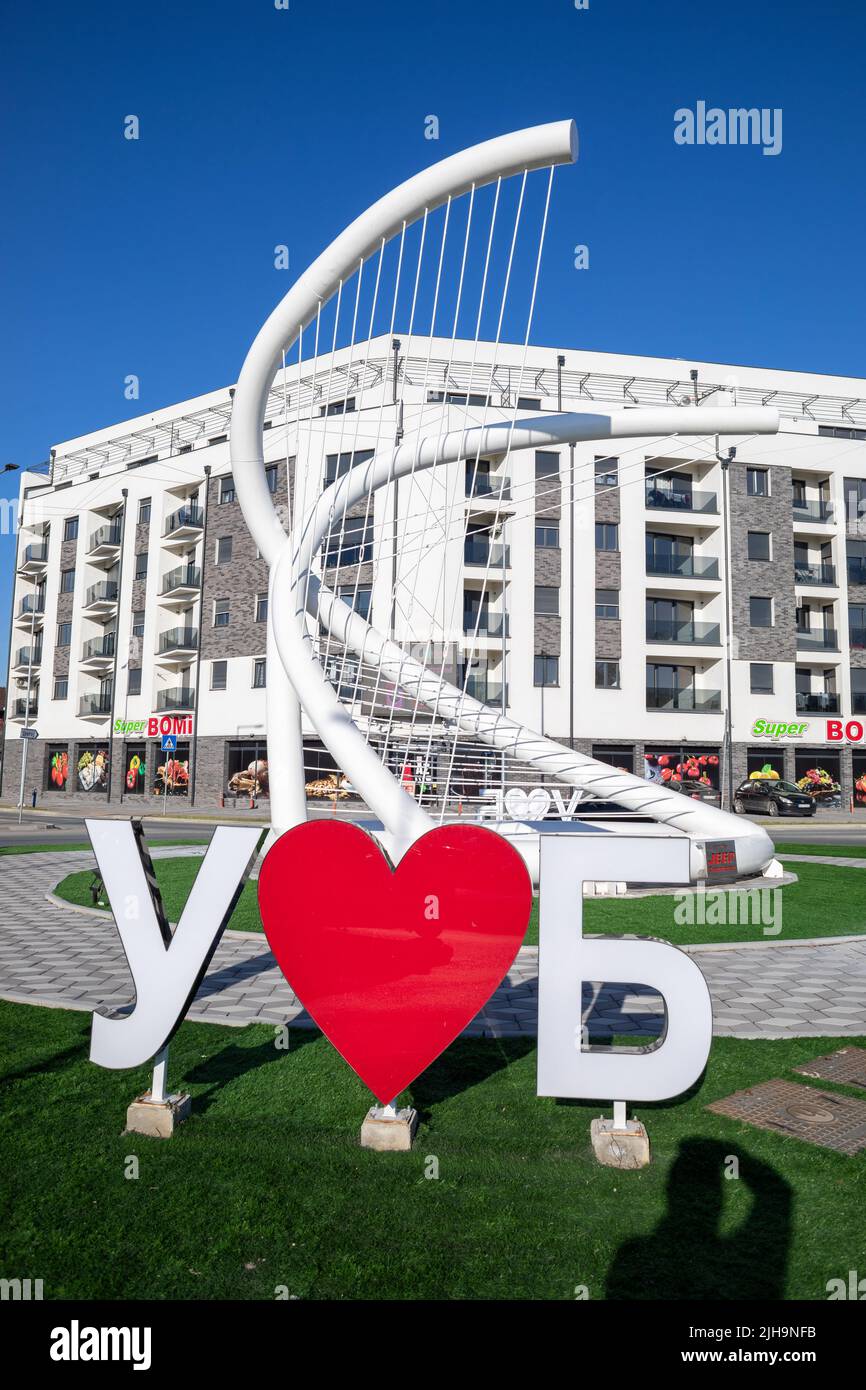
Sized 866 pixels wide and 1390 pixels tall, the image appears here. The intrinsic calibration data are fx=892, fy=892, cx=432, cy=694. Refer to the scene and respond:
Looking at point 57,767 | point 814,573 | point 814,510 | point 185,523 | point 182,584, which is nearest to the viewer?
point 814,510

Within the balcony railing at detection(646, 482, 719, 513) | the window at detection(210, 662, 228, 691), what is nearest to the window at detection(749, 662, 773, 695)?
the balcony railing at detection(646, 482, 719, 513)

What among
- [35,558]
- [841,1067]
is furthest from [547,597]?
[841,1067]

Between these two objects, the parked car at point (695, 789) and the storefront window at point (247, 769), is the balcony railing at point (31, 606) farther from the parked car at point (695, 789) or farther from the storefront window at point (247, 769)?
the parked car at point (695, 789)

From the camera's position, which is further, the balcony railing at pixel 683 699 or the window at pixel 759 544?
the window at pixel 759 544

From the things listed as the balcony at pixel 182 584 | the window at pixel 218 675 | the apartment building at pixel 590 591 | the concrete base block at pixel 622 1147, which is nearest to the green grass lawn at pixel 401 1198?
the concrete base block at pixel 622 1147

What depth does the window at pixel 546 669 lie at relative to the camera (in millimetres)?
36188

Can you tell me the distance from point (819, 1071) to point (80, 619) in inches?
1870

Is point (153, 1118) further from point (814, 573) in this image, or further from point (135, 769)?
point (814, 573)

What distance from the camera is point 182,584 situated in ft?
139

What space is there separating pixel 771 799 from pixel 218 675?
23850 millimetres

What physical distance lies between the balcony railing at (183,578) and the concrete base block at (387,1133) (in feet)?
129

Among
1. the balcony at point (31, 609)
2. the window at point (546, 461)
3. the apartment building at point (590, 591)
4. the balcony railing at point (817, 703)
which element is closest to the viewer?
the apartment building at point (590, 591)

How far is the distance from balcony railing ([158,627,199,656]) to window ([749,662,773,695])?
976 inches

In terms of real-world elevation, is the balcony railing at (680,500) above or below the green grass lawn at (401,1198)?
above
